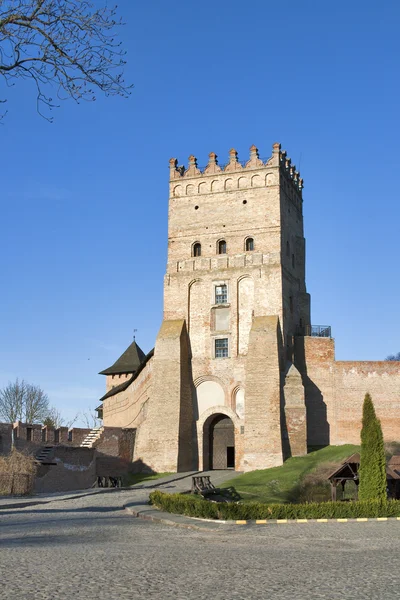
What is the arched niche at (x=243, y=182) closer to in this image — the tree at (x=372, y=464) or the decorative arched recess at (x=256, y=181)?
the decorative arched recess at (x=256, y=181)

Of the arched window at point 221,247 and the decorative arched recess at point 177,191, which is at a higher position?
the decorative arched recess at point 177,191

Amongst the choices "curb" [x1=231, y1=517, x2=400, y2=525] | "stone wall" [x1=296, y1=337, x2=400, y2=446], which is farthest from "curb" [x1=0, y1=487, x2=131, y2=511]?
"stone wall" [x1=296, y1=337, x2=400, y2=446]

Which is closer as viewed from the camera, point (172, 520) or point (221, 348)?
point (172, 520)

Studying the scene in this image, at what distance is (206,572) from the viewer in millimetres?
9070

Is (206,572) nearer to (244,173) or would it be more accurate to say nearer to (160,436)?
(160,436)

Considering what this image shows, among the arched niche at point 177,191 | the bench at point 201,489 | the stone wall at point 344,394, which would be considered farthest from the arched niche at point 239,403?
the arched niche at point 177,191

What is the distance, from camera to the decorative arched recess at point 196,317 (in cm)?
3609

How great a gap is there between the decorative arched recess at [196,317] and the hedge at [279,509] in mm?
17804

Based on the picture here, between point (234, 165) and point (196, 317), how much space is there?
27.5 feet

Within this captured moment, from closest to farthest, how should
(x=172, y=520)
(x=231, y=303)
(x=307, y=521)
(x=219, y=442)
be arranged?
(x=172, y=520) < (x=307, y=521) < (x=219, y=442) < (x=231, y=303)

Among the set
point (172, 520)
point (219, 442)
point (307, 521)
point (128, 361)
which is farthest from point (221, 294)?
point (172, 520)

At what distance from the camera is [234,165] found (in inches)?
1492

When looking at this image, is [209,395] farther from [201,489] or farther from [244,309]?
[201,489]

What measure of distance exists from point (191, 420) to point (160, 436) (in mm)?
2103
